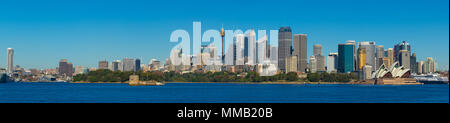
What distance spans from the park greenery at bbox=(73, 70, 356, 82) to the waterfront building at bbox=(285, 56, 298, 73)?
1552cm

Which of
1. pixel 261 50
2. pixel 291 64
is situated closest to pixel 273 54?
pixel 291 64

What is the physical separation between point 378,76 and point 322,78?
1655cm

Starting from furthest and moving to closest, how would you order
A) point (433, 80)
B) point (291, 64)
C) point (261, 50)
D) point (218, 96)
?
point (291, 64) → point (261, 50) → point (433, 80) → point (218, 96)

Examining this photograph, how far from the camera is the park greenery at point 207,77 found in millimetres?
153625

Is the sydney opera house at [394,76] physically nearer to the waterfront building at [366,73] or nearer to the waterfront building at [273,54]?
the waterfront building at [366,73]

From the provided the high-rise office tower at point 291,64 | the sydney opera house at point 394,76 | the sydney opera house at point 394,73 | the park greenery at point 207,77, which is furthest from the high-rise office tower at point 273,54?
the sydney opera house at point 394,73

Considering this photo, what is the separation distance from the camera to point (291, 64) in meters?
183

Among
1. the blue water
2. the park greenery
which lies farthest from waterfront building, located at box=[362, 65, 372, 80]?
the blue water

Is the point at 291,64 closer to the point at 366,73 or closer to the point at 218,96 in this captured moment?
the point at 366,73

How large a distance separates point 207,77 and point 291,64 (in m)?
29.5

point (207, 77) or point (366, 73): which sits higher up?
point (366, 73)

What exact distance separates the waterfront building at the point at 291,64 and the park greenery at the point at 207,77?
15.5 meters
